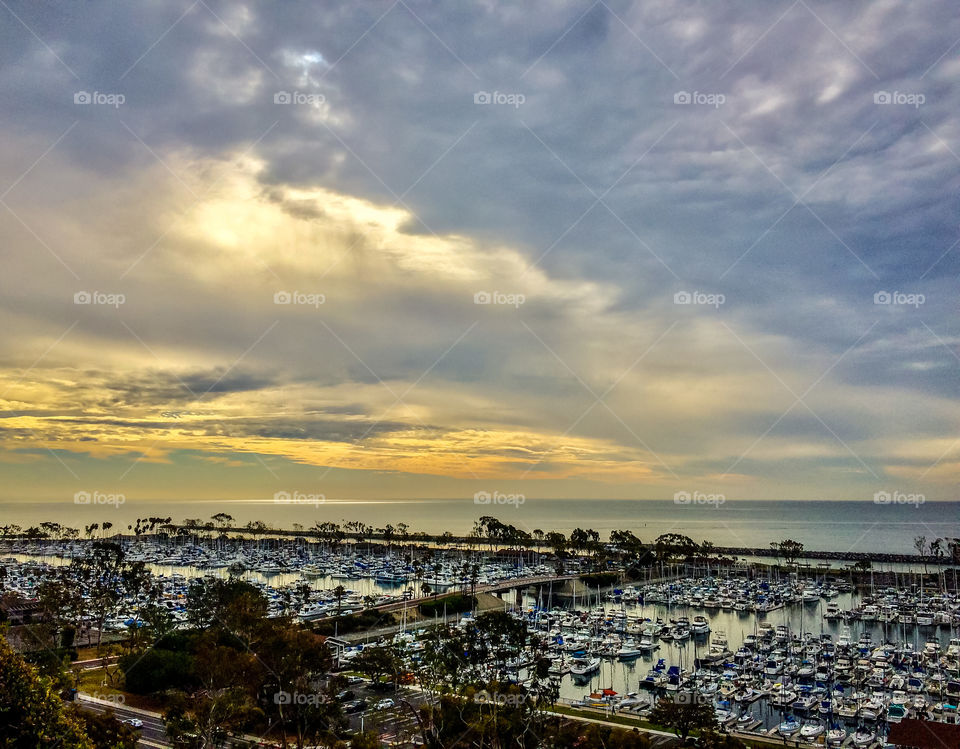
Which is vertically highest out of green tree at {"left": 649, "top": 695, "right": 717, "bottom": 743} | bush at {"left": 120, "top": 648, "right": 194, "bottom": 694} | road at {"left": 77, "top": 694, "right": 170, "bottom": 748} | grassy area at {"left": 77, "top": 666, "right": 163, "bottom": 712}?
green tree at {"left": 649, "top": 695, "right": 717, "bottom": 743}

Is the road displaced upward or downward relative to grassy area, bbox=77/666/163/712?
upward

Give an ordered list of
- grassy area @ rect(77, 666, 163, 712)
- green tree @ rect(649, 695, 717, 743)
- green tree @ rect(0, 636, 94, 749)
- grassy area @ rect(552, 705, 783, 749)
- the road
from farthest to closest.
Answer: grassy area @ rect(77, 666, 163, 712)
grassy area @ rect(552, 705, 783, 749)
the road
green tree @ rect(649, 695, 717, 743)
green tree @ rect(0, 636, 94, 749)

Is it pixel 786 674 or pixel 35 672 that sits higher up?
pixel 35 672

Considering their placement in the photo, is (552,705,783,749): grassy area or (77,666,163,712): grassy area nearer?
(552,705,783,749): grassy area

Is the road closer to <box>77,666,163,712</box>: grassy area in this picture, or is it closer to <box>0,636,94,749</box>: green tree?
<box>77,666,163,712</box>: grassy area

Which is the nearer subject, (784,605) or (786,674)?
(786,674)

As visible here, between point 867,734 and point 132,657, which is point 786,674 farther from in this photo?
point 132,657

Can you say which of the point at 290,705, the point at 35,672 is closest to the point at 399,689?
the point at 290,705

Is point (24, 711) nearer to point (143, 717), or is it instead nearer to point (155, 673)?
point (143, 717)

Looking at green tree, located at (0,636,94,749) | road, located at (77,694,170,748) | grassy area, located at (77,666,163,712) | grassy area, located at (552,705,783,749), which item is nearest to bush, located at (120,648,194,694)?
grassy area, located at (77,666,163,712)

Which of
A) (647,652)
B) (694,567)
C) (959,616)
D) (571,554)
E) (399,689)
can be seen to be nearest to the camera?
(399,689)

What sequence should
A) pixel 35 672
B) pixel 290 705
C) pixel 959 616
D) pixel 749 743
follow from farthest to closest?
pixel 959 616 → pixel 749 743 → pixel 290 705 → pixel 35 672
